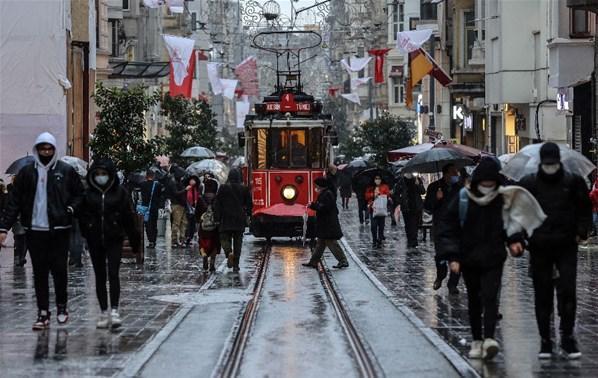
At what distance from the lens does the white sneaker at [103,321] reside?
48.9ft

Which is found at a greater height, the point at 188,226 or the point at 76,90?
the point at 76,90

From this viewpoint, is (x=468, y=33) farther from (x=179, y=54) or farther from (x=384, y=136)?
(x=179, y=54)

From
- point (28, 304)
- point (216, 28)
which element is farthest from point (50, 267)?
point (216, 28)

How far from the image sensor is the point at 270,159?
3406cm

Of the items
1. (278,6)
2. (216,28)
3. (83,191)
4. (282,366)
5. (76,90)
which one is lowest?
(282,366)

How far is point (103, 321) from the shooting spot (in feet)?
49.4

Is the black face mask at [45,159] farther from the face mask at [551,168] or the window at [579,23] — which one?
the window at [579,23]

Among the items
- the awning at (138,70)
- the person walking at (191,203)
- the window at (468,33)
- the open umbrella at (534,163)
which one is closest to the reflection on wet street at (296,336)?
the open umbrella at (534,163)

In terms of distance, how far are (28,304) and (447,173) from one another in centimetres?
620

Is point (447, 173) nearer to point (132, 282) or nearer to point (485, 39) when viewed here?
point (132, 282)

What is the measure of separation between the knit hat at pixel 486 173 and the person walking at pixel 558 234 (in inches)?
21.6

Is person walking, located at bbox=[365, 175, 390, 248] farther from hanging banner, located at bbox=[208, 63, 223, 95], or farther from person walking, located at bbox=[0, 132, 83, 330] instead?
hanging banner, located at bbox=[208, 63, 223, 95]

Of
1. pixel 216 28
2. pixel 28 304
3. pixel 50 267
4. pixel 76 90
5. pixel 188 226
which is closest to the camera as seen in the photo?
pixel 50 267

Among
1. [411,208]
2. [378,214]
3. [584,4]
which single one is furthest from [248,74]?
[584,4]
